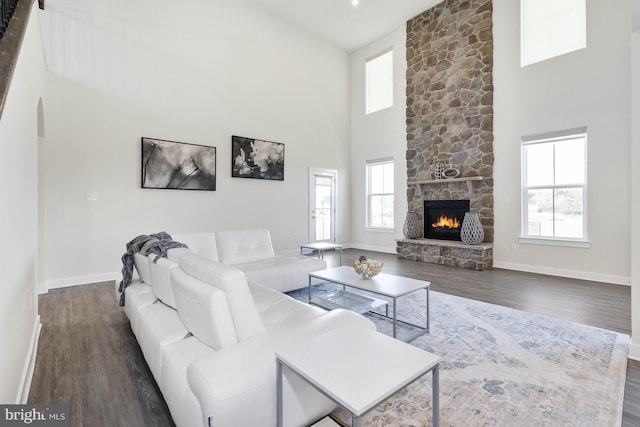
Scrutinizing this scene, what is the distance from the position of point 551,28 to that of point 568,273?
3.97 m

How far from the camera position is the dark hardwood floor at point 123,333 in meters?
1.80

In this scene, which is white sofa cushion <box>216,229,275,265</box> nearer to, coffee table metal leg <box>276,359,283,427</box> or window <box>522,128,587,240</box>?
coffee table metal leg <box>276,359,283,427</box>

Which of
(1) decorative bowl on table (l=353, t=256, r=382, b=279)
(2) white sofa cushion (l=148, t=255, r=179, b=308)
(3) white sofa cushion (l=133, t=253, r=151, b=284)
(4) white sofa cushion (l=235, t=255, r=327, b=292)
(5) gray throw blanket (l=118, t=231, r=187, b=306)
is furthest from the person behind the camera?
(4) white sofa cushion (l=235, t=255, r=327, b=292)

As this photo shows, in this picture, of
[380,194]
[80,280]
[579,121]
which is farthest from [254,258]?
[579,121]

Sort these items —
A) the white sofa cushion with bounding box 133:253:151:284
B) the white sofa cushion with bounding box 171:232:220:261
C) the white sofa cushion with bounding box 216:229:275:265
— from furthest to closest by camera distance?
the white sofa cushion with bounding box 216:229:275:265, the white sofa cushion with bounding box 171:232:220:261, the white sofa cushion with bounding box 133:253:151:284

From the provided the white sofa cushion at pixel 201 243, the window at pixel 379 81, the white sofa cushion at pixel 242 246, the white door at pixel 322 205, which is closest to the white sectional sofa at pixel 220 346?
the white sofa cushion at pixel 201 243

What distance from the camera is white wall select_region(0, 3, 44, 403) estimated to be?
1.36 m

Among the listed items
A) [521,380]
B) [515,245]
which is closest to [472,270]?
[515,245]

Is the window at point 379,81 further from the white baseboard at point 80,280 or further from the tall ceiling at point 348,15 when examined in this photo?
the white baseboard at point 80,280

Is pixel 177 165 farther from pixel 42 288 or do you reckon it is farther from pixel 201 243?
pixel 42 288

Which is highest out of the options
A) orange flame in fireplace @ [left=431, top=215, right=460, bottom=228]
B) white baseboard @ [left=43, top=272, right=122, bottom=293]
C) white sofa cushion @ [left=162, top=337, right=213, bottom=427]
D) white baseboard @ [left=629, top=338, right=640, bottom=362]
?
orange flame in fireplace @ [left=431, top=215, right=460, bottom=228]

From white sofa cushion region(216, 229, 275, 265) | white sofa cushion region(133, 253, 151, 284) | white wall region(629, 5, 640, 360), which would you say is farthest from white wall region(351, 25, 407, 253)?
white sofa cushion region(133, 253, 151, 284)

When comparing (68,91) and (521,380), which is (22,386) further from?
(68,91)

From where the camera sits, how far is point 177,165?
17.5 feet
